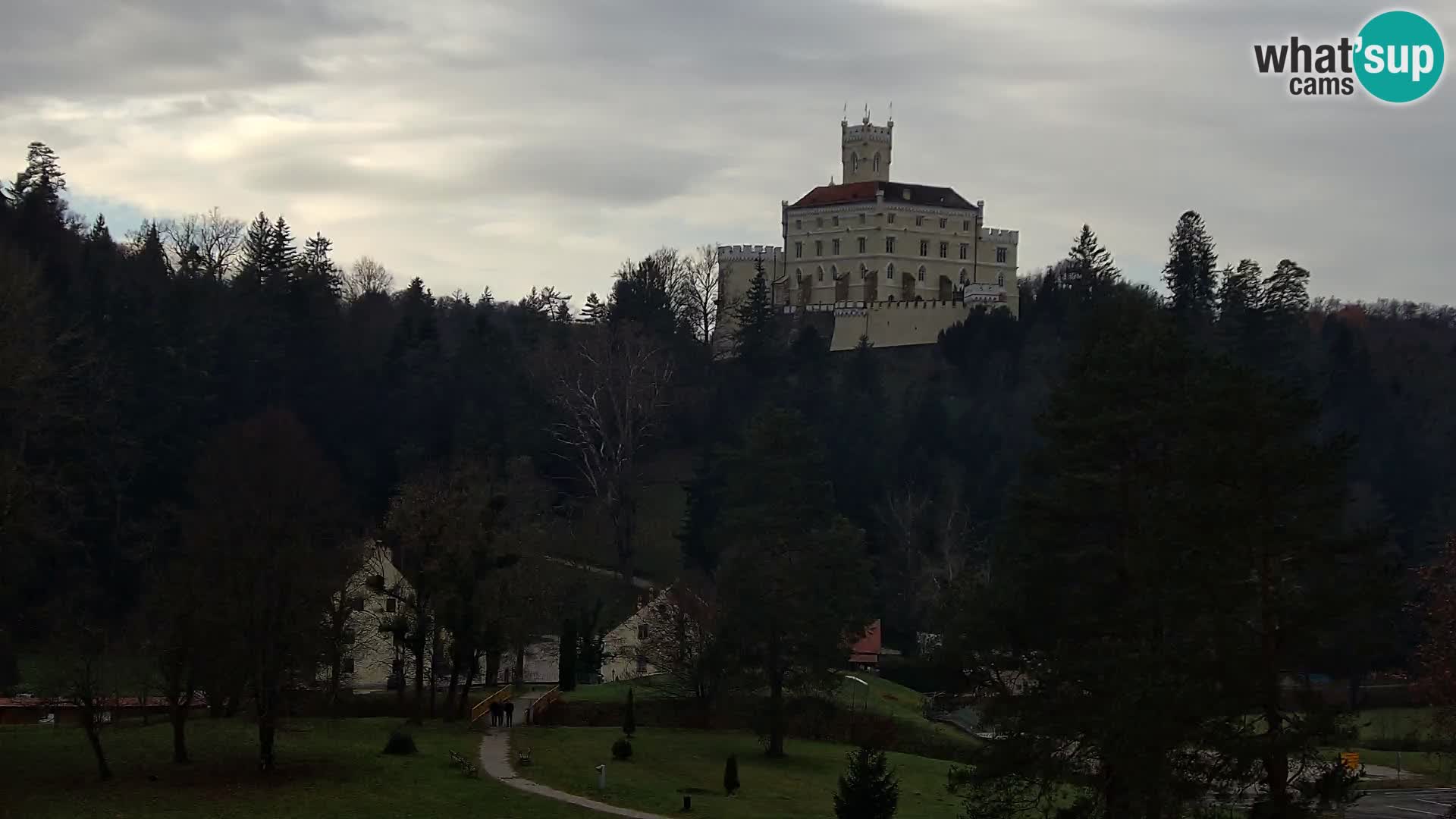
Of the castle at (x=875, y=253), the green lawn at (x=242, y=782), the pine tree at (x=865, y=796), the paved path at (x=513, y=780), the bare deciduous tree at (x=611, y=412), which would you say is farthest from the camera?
the castle at (x=875, y=253)

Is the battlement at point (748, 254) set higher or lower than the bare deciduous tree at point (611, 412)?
higher

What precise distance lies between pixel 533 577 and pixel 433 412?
40.2 m

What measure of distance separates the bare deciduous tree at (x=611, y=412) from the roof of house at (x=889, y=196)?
124ft

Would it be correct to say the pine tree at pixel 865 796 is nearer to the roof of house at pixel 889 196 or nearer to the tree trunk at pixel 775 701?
the tree trunk at pixel 775 701

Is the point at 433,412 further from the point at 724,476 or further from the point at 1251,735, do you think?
the point at 1251,735

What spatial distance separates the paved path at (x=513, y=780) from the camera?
36.2 metres

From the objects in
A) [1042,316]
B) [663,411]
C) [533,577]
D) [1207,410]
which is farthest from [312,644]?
[1042,316]

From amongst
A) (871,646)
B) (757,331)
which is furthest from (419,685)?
(757,331)

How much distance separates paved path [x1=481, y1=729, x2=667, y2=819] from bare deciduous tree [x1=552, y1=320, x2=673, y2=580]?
4215 centimetres

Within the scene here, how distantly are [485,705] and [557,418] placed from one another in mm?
45985

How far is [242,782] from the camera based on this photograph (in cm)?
3662

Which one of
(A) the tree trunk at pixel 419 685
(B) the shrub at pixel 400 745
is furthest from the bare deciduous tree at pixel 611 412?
(B) the shrub at pixel 400 745

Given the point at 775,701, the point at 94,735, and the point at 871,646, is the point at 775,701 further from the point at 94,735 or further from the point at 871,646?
the point at 871,646

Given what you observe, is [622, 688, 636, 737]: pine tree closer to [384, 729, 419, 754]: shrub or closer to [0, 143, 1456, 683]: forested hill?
[384, 729, 419, 754]: shrub
